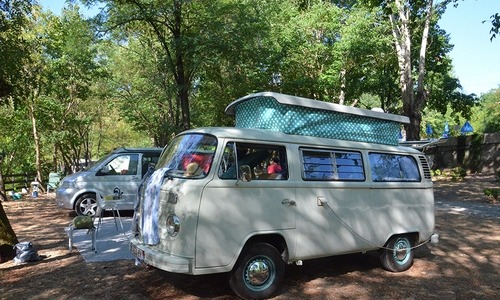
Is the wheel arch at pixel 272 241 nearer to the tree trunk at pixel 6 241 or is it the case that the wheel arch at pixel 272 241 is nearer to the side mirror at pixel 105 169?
the tree trunk at pixel 6 241

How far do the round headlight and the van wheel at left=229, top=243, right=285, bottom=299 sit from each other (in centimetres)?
83

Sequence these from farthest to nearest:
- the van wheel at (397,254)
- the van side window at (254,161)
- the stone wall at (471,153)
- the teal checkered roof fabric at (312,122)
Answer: the stone wall at (471,153) < the van wheel at (397,254) < the teal checkered roof fabric at (312,122) < the van side window at (254,161)

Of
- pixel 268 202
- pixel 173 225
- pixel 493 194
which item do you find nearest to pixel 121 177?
pixel 173 225

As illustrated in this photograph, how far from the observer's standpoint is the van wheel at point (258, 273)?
4863 mm

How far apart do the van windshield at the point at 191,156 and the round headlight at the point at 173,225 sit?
0.48m

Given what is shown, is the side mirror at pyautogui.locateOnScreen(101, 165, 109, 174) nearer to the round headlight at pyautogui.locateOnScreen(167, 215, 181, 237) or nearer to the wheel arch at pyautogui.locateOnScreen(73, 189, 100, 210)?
the wheel arch at pyautogui.locateOnScreen(73, 189, 100, 210)

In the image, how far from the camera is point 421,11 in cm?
1789

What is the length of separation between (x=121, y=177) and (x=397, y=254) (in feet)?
25.4

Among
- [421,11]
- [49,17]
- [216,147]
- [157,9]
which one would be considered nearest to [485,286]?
[216,147]

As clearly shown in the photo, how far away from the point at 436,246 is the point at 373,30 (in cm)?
1487

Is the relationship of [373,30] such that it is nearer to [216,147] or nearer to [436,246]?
[436,246]

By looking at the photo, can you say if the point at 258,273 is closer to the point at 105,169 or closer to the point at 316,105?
the point at 316,105

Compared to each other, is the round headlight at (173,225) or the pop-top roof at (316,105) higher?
the pop-top roof at (316,105)

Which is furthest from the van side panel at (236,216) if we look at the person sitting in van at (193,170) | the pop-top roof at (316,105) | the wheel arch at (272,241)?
the pop-top roof at (316,105)
